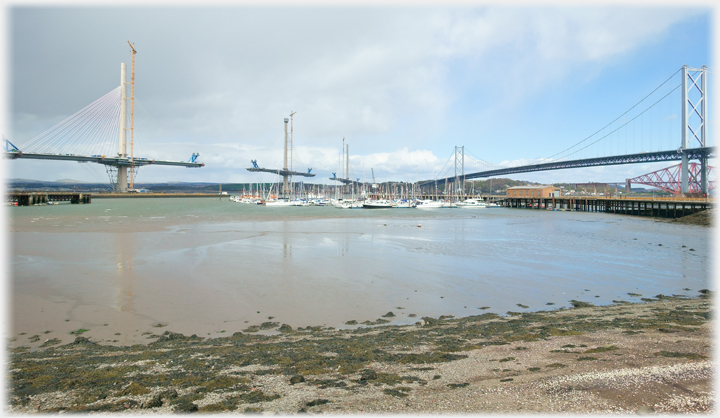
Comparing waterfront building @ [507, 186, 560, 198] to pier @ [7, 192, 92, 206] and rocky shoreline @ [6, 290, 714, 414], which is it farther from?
pier @ [7, 192, 92, 206]

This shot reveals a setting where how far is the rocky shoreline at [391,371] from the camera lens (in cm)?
330

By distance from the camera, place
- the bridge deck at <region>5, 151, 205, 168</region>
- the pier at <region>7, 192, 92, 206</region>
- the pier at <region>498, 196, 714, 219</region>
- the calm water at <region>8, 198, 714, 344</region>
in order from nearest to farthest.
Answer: the calm water at <region>8, 198, 714, 344</region>, the pier at <region>498, 196, 714, 219</region>, the pier at <region>7, 192, 92, 206</region>, the bridge deck at <region>5, 151, 205, 168</region>

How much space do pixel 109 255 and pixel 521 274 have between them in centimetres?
1491

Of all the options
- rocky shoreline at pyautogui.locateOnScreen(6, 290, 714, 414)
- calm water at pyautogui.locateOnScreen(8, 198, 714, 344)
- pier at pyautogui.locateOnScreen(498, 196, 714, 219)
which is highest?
pier at pyautogui.locateOnScreen(498, 196, 714, 219)

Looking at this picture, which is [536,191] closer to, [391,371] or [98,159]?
[391,371]

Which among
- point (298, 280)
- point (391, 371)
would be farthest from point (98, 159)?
point (391, 371)

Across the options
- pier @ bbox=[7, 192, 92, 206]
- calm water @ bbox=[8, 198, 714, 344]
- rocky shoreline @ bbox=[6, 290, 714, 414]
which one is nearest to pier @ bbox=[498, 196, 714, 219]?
calm water @ bbox=[8, 198, 714, 344]

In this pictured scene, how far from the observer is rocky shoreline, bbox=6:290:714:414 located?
330 cm

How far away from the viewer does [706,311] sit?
6926mm

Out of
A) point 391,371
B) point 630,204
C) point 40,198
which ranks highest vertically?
point 40,198

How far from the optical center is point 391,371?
4.23 m

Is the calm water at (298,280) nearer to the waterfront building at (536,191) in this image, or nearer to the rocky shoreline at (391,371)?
the rocky shoreline at (391,371)

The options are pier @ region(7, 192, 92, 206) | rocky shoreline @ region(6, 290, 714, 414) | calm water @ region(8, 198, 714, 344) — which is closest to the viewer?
rocky shoreline @ region(6, 290, 714, 414)

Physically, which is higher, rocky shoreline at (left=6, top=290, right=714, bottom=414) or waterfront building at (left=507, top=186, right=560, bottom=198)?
waterfront building at (left=507, top=186, right=560, bottom=198)
